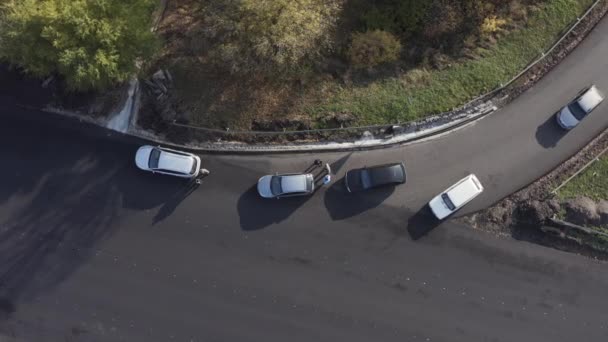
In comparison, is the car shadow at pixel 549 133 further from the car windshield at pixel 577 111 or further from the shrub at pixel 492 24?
the shrub at pixel 492 24

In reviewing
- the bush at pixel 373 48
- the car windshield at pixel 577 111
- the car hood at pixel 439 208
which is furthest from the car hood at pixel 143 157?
the car windshield at pixel 577 111

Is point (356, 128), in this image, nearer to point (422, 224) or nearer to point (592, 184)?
point (422, 224)

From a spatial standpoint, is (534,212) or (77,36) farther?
(534,212)

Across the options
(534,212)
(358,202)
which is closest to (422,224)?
(358,202)

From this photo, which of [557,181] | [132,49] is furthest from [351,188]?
[132,49]

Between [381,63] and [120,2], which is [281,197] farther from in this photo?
[120,2]

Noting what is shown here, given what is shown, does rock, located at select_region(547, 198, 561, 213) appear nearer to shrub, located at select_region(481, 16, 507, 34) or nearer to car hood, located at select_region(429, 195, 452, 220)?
car hood, located at select_region(429, 195, 452, 220)

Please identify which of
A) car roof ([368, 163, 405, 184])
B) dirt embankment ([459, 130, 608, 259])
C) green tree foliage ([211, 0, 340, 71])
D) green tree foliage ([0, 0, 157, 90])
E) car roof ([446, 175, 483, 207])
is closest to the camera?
green tree foliage ([0, 0, 157, 90])

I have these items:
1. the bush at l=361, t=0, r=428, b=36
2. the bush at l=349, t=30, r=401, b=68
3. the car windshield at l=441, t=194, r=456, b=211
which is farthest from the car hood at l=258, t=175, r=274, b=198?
the bush at l=361, t=0, r=428, b=36
